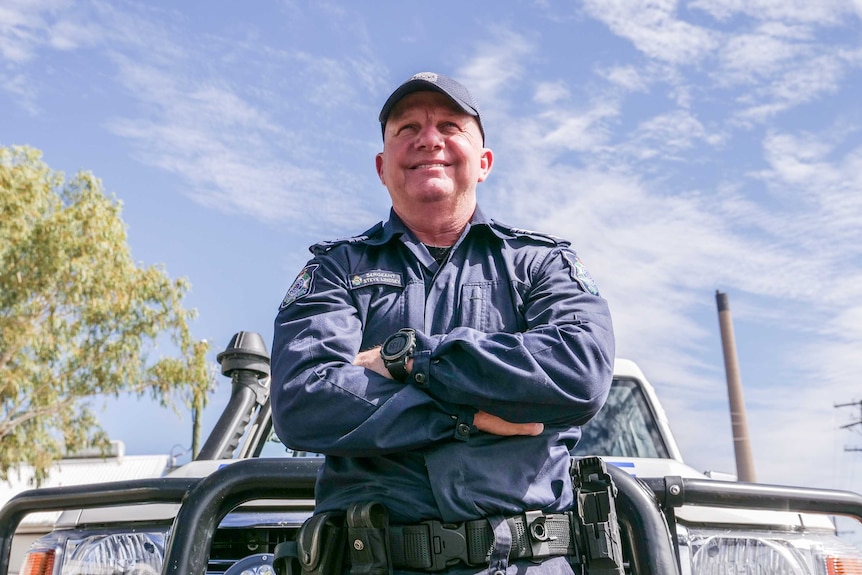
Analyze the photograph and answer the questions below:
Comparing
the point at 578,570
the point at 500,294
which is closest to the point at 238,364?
the point at 500,294

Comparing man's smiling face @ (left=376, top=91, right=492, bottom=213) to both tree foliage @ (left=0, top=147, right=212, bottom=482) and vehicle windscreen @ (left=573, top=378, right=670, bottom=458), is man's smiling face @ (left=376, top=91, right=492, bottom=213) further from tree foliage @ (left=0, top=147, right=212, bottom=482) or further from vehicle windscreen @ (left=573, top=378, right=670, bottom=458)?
tree foliage @ (left=0, top=147, right=212, bottom=482)

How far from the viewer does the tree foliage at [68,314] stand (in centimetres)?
2219

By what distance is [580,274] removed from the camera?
261 cm

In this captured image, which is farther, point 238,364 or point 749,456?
point 749,456

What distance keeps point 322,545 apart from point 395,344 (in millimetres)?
509

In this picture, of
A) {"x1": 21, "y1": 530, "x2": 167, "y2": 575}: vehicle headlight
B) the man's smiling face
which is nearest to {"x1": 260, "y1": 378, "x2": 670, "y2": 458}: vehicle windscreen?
{"x1": 21, "y1": 530, "x2": 167, "y2": 575}: vehicle headlight

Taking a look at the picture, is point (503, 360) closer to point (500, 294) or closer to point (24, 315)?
point (500, 294)

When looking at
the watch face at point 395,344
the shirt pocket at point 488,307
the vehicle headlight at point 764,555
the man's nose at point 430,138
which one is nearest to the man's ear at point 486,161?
the man's nose at point 430,138

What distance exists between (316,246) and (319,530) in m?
0.86

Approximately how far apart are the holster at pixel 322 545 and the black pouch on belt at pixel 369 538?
55mm

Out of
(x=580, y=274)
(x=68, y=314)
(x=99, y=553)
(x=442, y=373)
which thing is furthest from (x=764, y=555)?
(x=68, y=314)

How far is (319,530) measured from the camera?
2135 mm

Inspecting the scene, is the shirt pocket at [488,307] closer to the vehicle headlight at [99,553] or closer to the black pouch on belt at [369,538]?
the black pouch on belt at [369,538]

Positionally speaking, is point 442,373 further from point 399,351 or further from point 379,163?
point 379,163
